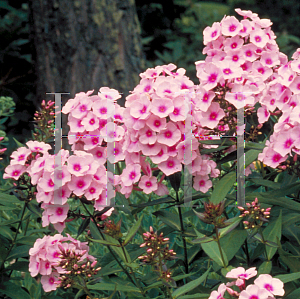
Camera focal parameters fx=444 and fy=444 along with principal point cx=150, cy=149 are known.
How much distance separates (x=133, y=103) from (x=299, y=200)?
785 millimetres

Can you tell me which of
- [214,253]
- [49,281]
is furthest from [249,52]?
[49,281]

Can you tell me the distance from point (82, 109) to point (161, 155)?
0.39 metres

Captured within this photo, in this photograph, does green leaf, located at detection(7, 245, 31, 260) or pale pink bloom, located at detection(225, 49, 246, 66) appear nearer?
pale pink bloom, located at detection(225, 49, 246, 66)

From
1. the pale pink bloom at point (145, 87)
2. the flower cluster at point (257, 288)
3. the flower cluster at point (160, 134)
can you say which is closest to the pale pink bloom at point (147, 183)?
the flower cluster at point (160, 134)

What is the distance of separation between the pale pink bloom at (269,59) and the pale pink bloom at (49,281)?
1205mm

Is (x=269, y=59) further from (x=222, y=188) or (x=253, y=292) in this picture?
(x=253, y=292)

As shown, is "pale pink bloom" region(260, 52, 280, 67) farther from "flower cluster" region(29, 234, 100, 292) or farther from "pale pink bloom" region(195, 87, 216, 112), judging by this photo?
"flower cluster" region(29, 234, 100, 292)

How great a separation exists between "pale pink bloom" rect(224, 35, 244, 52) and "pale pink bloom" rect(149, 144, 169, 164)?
0.54 meters

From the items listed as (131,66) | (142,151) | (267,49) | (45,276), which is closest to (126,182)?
(142,151)

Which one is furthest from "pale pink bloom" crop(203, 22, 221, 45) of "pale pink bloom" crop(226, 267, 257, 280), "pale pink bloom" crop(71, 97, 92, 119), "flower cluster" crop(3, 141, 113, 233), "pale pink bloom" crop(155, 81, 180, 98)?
"pale pink bloom" crop(226, 267, 257, 280)

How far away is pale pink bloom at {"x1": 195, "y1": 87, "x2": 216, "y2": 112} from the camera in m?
1.63

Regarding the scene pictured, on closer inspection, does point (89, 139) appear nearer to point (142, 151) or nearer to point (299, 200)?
point (142, 151)

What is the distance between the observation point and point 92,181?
1602mm

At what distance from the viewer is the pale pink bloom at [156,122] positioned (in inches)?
63.8
